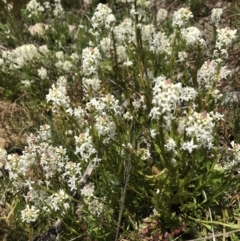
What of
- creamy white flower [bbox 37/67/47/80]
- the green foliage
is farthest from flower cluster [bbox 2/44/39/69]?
the green foliage

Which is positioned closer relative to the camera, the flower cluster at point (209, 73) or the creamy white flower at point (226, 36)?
the creamy white flower at point (226, 36)

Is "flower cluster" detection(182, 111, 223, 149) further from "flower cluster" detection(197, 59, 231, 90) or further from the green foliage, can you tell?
"flower cluster" detection(197, 59, 231, 90)

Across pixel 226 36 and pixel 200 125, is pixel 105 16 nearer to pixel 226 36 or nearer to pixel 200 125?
pixel 226 36

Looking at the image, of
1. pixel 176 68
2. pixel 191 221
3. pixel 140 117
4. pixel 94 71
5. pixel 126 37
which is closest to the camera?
pixel 94 71

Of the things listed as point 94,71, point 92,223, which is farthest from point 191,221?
point 94,71

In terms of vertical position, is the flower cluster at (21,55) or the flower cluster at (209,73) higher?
the flower cluster at (21,55)

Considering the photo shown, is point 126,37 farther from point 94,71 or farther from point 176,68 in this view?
point 94,71

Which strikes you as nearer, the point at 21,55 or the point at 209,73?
the point at 209,73

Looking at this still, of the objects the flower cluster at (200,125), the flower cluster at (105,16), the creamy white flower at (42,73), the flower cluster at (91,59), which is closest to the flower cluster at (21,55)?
the creamy white flower at (42,73)

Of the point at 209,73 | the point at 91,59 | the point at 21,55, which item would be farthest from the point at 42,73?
the point at 209,73

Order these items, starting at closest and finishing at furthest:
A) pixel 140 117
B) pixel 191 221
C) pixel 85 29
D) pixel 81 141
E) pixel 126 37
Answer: pixel 81 141
pixel 191 221
pixel 140 117
pixel 126 37
pixel 85 29

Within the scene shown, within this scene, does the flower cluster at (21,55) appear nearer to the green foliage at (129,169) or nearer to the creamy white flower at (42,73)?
the creamy white flower at (42,73)
